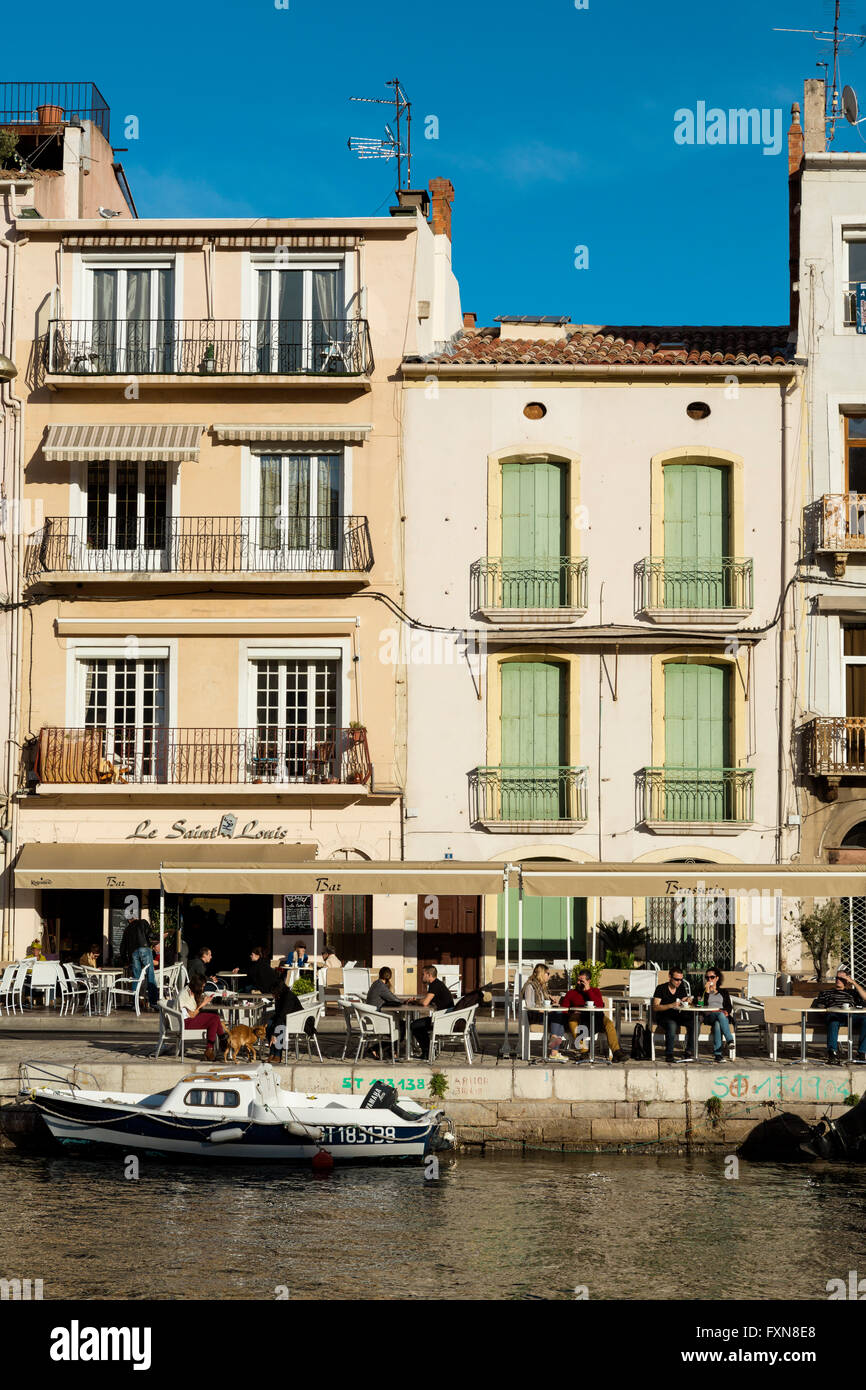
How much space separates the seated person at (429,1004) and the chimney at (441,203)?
18675 millimetres

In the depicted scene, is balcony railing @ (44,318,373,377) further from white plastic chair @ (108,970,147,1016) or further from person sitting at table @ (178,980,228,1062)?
person sitting at table @ (178,980,228,1062)

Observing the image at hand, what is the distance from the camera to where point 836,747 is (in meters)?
31.1

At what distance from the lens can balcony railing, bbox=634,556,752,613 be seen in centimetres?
3173

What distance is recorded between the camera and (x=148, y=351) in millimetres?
33000

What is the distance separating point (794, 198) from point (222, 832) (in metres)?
17.5

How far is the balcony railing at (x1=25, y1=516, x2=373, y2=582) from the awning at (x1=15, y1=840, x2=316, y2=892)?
17.5ft

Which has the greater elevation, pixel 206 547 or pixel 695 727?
pixel 206 547

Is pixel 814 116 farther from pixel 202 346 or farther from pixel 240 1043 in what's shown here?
pixel 240 1043

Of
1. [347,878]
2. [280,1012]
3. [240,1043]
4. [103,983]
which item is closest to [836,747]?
[347,878]

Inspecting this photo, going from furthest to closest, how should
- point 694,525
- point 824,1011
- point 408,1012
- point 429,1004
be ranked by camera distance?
point 694,525 → point 429,1004 → point 408,1012 → point 824,1011

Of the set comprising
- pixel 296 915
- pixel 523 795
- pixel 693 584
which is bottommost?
pixel 296 915

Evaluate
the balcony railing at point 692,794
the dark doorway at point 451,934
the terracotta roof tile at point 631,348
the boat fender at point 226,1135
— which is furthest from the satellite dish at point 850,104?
the boat fender at point 226,1135

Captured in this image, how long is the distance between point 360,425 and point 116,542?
17.9 feet

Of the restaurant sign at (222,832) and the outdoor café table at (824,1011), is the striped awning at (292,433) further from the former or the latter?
the outdoor café table at (824,1011)
